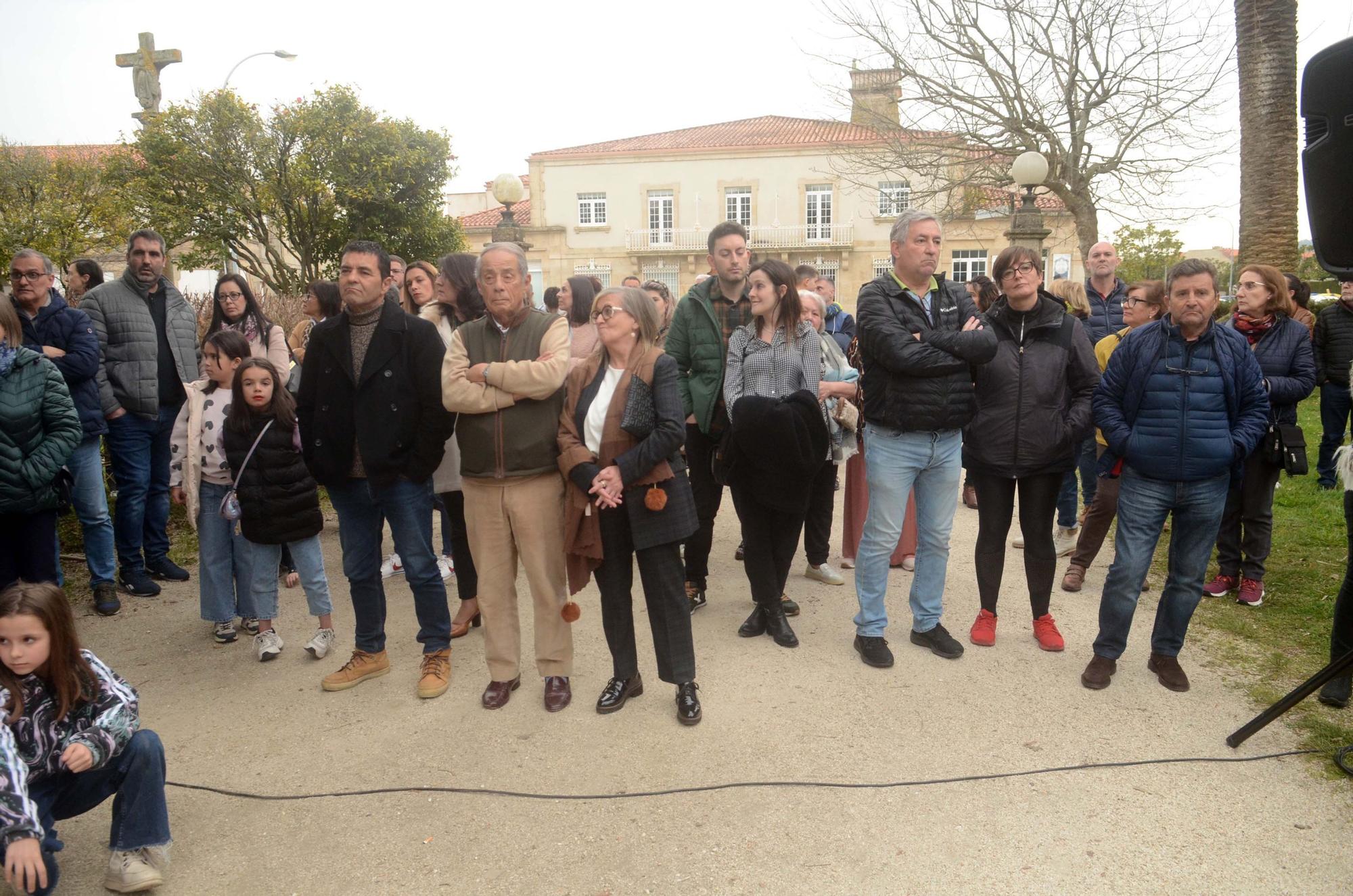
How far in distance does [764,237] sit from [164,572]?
37.4 metres

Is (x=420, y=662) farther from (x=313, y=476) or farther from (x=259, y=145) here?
(x=259, y=145)

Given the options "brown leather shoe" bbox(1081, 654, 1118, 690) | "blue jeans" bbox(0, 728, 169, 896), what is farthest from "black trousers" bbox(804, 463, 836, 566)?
"blue jeans" bbox(0, 728, 169, 896)

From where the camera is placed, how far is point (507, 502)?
3918 millimetres

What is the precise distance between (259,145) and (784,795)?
21.4 metres

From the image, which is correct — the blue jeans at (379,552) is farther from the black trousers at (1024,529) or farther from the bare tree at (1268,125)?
the bare tree at (1268,125)

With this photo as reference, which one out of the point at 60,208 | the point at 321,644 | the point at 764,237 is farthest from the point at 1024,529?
the point at 764,237

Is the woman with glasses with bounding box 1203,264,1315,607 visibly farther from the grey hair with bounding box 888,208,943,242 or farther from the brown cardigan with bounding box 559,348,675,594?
the brown cardigan with bounding box 559,348,675,594

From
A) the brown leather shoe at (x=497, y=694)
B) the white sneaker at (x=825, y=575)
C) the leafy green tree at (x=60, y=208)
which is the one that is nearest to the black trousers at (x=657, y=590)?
the brown leather shoe at (x=497, y=694)

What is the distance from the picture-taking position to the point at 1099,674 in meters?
4.14

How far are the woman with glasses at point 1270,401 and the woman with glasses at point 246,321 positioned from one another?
591 cm

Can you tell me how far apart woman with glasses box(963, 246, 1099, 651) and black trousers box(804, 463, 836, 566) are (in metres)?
1.02

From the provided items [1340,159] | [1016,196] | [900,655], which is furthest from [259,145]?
[1340,159]

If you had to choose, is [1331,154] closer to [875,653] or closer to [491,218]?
[875,653]

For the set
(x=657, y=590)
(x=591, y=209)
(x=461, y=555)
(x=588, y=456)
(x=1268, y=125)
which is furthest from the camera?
(x=591, y=209)
